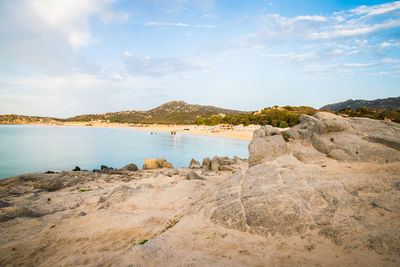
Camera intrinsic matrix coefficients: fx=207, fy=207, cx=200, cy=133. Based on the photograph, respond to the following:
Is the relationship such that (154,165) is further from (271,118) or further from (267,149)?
(271,118)

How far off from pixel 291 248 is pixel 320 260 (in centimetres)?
58

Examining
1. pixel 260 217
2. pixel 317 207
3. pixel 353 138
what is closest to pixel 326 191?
pixel 317 207

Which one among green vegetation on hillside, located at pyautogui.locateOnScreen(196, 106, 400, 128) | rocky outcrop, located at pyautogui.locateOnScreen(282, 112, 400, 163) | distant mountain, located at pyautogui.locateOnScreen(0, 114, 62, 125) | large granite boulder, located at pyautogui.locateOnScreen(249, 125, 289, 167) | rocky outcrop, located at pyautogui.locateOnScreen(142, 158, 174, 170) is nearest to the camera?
rocky outcrop, located at pyautogui.locateOnScreen(282, 112, 400, 163)

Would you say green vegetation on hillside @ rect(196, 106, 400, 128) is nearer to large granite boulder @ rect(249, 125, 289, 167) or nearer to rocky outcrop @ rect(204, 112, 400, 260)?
rocky outcrop @ rect(204, 112, 400, 260)

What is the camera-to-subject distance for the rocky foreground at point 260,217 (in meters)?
4.10

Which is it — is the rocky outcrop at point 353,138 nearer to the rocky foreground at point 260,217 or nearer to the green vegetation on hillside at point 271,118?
the rocky foreground at point 260,217

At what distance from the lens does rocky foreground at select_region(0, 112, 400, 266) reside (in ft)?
13.4

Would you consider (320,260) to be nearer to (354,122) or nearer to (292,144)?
(292,144)

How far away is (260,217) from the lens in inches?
204

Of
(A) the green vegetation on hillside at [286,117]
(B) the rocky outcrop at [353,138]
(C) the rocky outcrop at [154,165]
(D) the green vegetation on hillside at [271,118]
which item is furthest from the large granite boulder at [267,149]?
(D) the green vegetation on hillside at [271,118]

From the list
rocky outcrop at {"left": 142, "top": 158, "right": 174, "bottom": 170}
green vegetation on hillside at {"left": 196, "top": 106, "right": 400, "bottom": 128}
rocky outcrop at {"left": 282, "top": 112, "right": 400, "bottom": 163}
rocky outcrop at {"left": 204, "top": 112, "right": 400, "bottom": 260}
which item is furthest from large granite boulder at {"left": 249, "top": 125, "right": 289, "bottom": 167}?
green vegetation on hillside at {"left": 196, "top": 106, "right": 400, "bottom": 128}

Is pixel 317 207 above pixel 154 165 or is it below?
above

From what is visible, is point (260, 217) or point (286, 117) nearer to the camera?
point (260, 217)

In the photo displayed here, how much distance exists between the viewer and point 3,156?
30.6m
